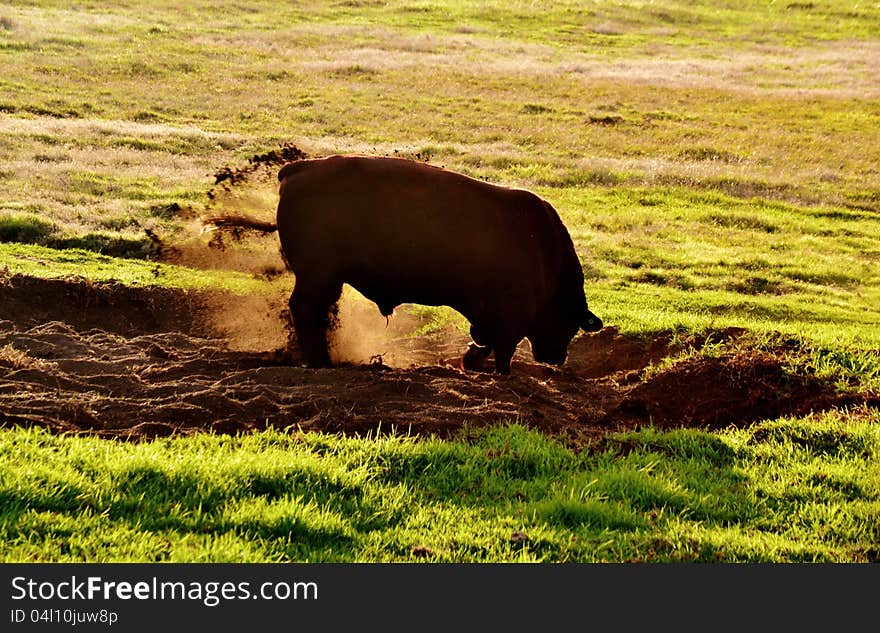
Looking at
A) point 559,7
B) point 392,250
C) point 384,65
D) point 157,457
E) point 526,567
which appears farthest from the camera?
point 559,7

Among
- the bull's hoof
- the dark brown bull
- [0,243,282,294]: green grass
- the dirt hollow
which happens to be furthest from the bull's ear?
[0,243,282,294]: green grass

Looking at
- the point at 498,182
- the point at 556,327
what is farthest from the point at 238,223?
the point at 498,182

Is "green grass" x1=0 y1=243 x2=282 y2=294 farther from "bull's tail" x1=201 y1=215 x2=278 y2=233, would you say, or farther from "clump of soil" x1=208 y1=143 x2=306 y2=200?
"clump of soil" x1=208 y1=143 x2=306 y2=200

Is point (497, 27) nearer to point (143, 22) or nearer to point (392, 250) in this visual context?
point (143, 22)

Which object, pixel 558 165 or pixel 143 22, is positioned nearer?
pixel 558 165

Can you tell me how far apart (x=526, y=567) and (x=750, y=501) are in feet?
7.06

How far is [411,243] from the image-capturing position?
34.0 feet

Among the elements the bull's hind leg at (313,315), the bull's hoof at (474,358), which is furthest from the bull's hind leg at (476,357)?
the bull's hind leg at (313,315)

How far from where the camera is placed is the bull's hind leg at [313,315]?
10664mm

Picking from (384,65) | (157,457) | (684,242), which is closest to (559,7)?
(384,65)

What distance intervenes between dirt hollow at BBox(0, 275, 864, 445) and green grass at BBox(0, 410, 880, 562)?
26.2 inches

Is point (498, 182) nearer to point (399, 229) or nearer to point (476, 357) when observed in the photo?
point (476, 357)

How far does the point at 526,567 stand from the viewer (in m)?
5.59

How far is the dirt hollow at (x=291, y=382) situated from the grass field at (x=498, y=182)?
1.68ft
